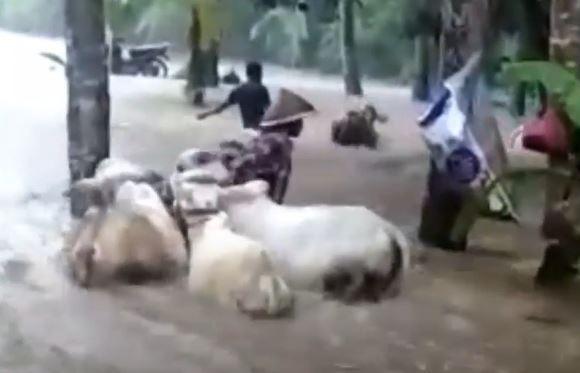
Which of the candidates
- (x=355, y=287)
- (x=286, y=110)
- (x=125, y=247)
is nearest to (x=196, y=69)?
(x=286, y=110)

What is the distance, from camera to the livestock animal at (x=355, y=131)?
2838mm

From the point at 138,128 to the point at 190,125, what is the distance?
12 cm

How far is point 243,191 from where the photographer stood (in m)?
1.98

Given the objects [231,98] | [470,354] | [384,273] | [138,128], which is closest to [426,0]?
[231,98]

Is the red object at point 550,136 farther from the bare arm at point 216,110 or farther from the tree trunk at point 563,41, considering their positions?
the bare arm at point 216,110

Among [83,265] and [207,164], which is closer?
[83,265]

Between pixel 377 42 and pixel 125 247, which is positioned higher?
pixel 377 42

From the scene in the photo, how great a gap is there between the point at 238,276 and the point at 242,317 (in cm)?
7

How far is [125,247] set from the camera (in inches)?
71.9

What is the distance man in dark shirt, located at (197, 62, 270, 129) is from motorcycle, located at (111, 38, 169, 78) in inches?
7.9

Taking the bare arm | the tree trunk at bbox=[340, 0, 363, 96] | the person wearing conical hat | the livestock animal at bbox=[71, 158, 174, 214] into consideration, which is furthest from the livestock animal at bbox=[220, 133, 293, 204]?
the tree trunk at bbox=[340, 0, 363, 96]

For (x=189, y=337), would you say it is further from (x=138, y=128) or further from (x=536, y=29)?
(x=536, y=29)

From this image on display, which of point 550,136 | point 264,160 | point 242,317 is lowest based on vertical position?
point 242,317

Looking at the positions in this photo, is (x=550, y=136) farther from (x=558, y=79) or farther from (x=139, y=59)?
(x=139, y=59)
